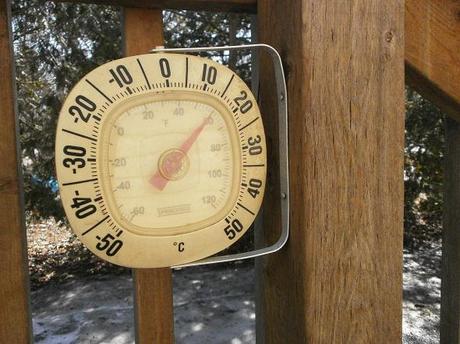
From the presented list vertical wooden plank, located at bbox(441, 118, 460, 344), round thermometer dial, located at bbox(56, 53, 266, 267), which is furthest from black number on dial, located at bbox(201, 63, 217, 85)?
vertical wooden plank, located at bbox(441, 118, 460, 344)

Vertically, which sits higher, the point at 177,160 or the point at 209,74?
the point at 209,74

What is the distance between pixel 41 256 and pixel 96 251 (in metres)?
4.51

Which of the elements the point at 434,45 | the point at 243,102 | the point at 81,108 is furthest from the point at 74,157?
the point at 434,45

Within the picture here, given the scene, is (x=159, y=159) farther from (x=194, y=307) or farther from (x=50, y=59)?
(x=50, y=59)

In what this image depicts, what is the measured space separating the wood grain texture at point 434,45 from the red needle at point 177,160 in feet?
1.51

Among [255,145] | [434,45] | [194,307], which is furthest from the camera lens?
[194,307]

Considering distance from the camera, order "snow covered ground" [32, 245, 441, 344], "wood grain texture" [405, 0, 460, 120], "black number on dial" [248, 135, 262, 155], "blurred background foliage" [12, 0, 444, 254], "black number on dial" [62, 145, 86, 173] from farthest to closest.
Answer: "blurred background foliage" [12, 0, 444, 254], "snow covered ground" [32, 245, 441, 344], "wood grain texture" [405, 0, 460, 120], "black number on dial" [248, 135, 262, 155], "black number on dial" [62, 145, 86, 173]

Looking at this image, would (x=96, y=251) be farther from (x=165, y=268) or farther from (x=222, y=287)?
(x=222, y=287)

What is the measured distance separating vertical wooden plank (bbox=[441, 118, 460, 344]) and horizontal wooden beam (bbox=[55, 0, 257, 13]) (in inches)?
25.7

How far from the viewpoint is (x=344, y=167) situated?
807 mm

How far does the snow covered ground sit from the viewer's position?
295 cm

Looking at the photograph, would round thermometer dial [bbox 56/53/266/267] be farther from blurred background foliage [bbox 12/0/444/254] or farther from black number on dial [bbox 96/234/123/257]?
blurred background foliage [bbox 12/0/444/254]

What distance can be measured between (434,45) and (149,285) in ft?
2.41

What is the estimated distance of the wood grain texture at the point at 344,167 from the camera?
788mm
